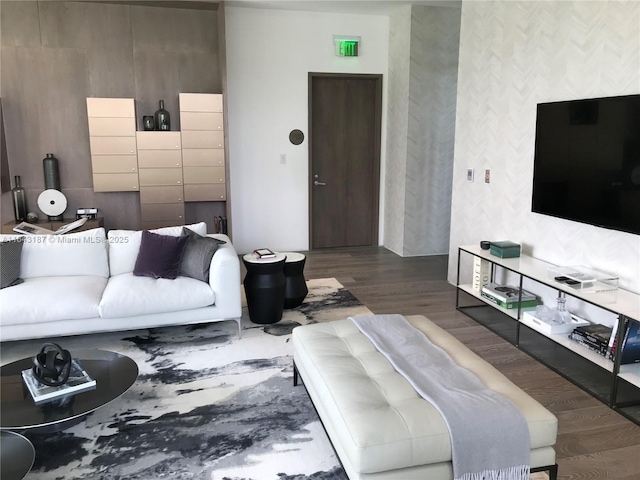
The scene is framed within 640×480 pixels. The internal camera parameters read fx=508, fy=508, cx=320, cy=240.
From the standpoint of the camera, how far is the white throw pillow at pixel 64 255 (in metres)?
3.71

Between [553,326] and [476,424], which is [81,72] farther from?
[476,424]

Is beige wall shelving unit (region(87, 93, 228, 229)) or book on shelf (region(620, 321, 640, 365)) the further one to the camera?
beige wall shelving unit (region(87, 93, 228, 229))

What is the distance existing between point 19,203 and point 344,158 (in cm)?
375

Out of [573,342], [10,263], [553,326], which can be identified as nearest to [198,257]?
[10,263]

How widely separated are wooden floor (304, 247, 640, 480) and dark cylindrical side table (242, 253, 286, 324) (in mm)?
900

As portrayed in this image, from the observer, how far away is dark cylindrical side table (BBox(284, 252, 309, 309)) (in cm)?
422

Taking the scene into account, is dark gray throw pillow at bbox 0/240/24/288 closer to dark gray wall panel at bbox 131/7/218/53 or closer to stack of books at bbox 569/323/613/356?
dark gray wall panel at bbox 131/7/218/53

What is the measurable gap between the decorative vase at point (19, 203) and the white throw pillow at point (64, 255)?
1913 mm

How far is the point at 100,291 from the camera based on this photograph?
3562mm

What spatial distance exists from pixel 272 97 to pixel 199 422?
4.39 m

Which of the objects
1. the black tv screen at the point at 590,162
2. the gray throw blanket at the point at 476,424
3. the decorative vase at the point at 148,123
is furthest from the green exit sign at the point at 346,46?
the gray throw blanket at the point at 476,424

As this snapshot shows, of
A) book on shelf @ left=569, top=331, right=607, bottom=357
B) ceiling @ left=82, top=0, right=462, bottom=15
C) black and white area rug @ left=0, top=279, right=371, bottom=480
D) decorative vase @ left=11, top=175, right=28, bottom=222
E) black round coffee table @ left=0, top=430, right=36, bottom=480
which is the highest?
ceiling @ left=82, top=0, right=462, bottom=15

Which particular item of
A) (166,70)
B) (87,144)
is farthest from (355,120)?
(87,144)

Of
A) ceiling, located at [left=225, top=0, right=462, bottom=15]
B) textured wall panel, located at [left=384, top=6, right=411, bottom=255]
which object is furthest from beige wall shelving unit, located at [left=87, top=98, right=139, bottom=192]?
textured wall panel, located at [left=384, top=6, right=411, bottom=255]
